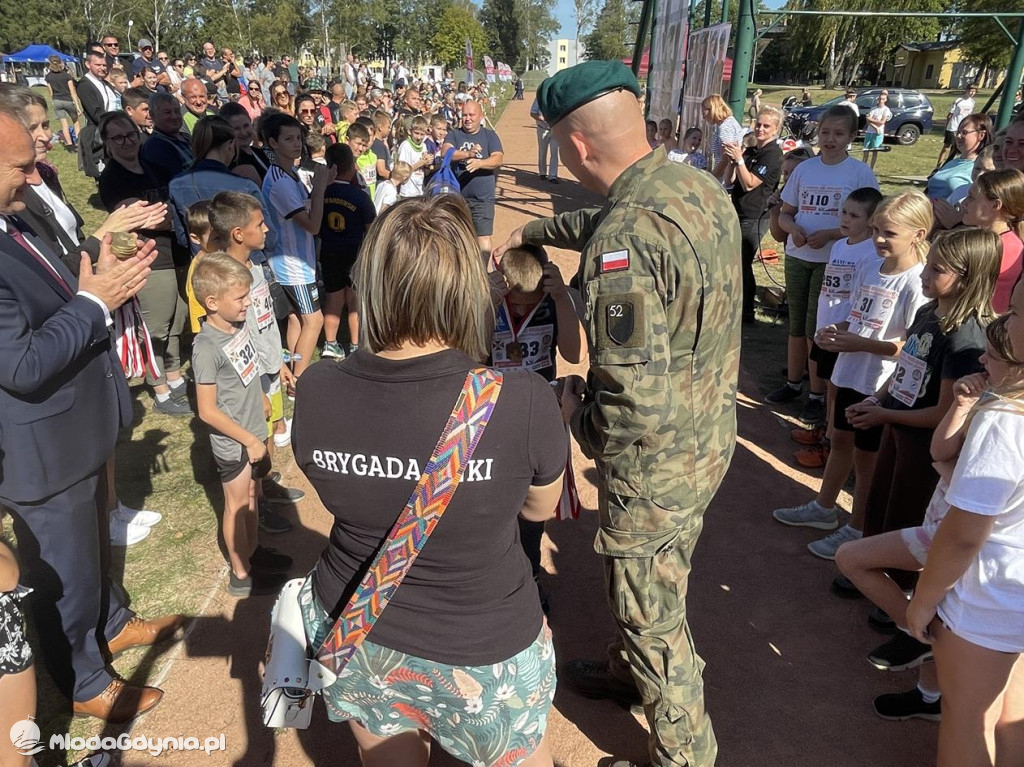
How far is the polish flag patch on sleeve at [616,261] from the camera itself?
6.01ft

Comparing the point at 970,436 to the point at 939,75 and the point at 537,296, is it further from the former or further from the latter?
the point at 939,75

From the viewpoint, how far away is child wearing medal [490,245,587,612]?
Answer: 2.72m

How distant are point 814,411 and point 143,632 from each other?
4.70m

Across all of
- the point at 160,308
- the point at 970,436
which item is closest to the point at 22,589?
the point at 970,436

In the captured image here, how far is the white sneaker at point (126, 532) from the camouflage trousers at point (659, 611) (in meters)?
3.01

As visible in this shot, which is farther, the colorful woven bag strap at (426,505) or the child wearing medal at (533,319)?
the child wearing medal at (533,319)

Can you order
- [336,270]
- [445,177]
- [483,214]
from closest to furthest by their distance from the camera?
[336,270] < [445,177] < [483,214]

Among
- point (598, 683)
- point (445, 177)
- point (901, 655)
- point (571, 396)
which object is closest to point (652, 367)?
point (571, 396)

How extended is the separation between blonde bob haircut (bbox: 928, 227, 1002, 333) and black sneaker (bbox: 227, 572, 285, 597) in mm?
3380

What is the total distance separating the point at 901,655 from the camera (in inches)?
117

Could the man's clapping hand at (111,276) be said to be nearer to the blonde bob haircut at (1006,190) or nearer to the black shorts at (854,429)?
the black shorts at (854,429)

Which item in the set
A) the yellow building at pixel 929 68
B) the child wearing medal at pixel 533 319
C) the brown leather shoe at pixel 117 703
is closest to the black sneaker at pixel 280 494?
the brown leather shoe at pixel 117 703

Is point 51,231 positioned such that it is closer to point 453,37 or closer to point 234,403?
point 234,403

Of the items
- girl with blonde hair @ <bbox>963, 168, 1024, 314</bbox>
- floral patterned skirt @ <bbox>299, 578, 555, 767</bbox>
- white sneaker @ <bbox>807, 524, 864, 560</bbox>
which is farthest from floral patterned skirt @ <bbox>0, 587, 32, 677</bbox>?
girl with blonde hair @ <bbox>963, 168, 1024, 314</bbox>
